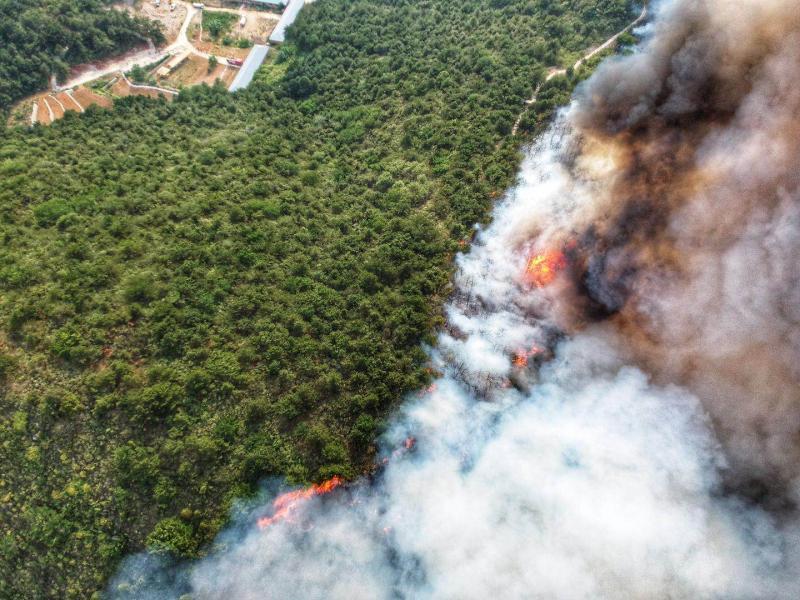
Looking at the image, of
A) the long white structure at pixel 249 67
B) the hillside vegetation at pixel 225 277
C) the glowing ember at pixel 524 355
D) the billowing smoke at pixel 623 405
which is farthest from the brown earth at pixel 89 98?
the glowing ember at pixel 524 355

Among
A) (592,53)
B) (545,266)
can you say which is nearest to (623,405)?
(545,266)

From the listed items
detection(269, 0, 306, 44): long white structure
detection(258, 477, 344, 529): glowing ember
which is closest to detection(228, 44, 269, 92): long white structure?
detection(269, 0, 306, 44): long white structure

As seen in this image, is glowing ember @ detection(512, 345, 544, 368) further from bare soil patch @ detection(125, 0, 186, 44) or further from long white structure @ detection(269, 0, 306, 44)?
bare soil patch @ detection(125, 0, 186, 44)

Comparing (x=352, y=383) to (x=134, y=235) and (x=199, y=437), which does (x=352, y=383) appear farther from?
(x=134, y=235)

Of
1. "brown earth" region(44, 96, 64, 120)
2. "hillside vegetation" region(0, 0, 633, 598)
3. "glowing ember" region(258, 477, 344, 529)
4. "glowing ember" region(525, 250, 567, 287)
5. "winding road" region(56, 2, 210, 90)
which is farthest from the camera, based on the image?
"winding road" region(56, 2, 210, 90)

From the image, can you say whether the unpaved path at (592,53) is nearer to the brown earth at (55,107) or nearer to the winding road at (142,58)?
the winding road at (142,58)

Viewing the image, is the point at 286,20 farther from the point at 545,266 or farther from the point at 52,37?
the point at 545,266

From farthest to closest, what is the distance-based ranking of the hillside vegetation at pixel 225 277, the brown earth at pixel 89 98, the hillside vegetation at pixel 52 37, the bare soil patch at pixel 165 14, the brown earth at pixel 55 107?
the bare soil patch at pixel 165 14, the brown earth at pixel 89 98, the hillside vegetation at pixel 52 37, the brown earth at pixel 55 107, the hillside vegetation at pixel 225 277
